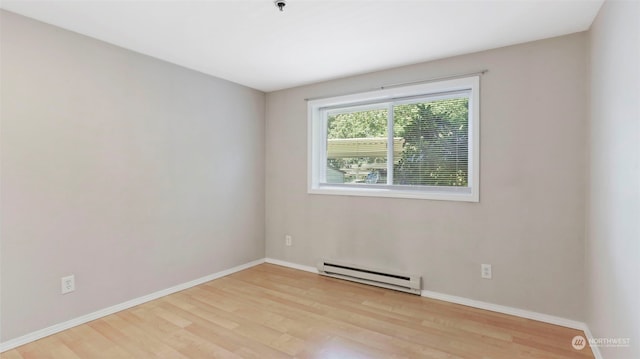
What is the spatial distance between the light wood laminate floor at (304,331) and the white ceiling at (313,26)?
2.25m

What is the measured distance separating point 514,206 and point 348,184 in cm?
174

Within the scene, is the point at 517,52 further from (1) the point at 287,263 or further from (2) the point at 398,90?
(1) the point at 287,263

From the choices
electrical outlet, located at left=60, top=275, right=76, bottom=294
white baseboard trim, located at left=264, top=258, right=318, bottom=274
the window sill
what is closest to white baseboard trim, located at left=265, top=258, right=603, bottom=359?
the window sill

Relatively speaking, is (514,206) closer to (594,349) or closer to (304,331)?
(594,349)

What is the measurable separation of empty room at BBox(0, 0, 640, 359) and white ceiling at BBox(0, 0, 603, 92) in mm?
19

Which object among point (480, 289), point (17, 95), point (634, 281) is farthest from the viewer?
point (480, 289)

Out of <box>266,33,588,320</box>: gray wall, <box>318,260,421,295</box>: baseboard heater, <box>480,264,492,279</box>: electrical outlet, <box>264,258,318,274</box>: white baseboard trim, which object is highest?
<box>266,33,588,320</box>: gray wall

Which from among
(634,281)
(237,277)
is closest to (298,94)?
(237,277)

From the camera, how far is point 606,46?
6.17 feet

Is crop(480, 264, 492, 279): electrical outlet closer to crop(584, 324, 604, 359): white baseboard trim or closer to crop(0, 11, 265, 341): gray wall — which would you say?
crop(584, 324, 604, 359): white baseboard trim

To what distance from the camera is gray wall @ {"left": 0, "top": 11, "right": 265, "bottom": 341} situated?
84.4 inches

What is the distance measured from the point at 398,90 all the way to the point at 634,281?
7.65ft

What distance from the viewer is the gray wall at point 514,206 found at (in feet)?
7.89

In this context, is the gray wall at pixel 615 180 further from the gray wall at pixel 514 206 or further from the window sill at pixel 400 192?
the window sill at pixel 400 192
